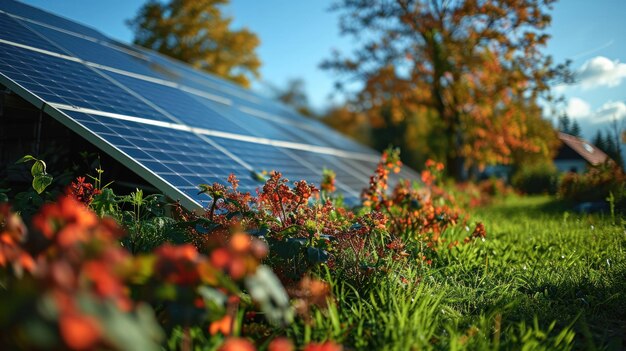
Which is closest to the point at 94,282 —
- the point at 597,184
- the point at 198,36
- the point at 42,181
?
the point at 42,181

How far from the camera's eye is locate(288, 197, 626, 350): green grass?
2.57 metres

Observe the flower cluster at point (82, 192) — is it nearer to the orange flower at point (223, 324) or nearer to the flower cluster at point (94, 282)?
the flower cluster at point (94, 282)

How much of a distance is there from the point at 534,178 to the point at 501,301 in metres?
12.3

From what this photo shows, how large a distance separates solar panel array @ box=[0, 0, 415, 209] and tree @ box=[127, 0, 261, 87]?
16529 millimetres

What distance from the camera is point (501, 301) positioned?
10.9 ft

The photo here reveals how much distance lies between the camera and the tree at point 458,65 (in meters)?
12.8

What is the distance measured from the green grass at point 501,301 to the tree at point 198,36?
80.4 ft

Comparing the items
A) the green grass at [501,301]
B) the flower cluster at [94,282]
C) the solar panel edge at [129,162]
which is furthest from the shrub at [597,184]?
the flower cluster at [94,282]

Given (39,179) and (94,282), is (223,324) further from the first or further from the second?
(39,179)

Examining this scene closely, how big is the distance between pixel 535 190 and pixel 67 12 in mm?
14100

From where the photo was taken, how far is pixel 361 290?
336cm

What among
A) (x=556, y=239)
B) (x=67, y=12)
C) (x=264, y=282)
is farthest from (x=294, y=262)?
(x=67, y=12)

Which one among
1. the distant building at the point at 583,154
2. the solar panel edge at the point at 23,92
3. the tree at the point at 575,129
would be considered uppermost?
the tree at the point at 575,129

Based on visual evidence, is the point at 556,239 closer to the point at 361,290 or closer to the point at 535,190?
the point at 361,290
